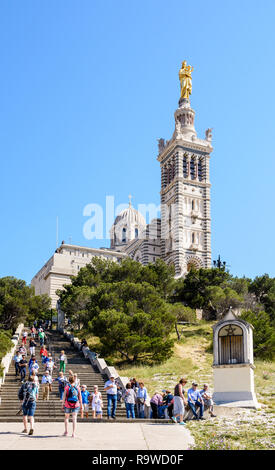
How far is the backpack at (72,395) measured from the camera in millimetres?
12305

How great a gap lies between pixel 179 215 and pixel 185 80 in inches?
798

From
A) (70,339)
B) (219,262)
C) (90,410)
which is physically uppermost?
(219,262)

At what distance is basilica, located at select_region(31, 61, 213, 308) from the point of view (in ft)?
217

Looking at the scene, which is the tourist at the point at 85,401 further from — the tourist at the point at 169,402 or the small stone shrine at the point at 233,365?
the small stone shrine at the point at 233,365

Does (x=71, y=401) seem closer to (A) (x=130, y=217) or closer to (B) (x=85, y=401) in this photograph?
(B) (x=85, y=401)

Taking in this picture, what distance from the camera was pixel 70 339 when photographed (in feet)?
121

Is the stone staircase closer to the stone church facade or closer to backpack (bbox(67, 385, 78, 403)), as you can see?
backpack (bbox(67, 385, 78, 403))

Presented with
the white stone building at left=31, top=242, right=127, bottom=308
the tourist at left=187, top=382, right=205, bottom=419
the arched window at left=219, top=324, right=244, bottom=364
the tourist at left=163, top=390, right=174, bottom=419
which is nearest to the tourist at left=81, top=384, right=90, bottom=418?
the tourist at left=163, top=390, right=174, bottom=419

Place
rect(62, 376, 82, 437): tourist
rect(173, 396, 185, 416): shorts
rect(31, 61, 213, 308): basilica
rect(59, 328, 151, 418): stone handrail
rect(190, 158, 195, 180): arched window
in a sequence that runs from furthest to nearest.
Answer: rect(190, 158, 195, 180): arched window < rect(31, 61, 213, 308): basilica < rect(59, 328, 151, 418): stone handrail < rect(173, 396, 185, 416): shorts < rect(62, 376, 82, 437): tourist

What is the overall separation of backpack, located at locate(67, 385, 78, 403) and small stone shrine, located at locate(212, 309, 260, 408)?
7652mm

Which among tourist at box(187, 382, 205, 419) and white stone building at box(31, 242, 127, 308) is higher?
white stone building at box(31, 242, 127, 308)

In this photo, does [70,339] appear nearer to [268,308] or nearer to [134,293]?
[134,293]

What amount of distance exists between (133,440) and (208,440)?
153cm
